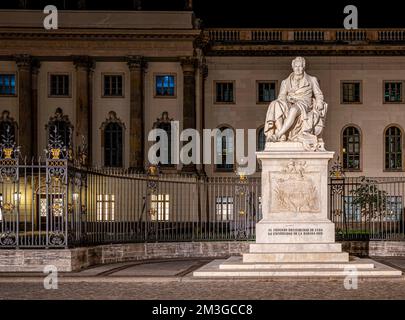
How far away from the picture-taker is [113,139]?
2323 inches

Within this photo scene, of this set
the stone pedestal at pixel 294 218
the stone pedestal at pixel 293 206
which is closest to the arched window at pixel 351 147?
the stone pedestal at pixel 294 218

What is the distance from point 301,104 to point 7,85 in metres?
39.0

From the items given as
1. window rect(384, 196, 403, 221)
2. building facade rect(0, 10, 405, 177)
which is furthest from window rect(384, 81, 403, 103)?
window rect(384, 196, 403, 221)

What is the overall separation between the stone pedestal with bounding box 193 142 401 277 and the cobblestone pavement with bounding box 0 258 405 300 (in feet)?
4.76

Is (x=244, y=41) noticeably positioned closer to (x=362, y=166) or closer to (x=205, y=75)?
(x=205, y=75)

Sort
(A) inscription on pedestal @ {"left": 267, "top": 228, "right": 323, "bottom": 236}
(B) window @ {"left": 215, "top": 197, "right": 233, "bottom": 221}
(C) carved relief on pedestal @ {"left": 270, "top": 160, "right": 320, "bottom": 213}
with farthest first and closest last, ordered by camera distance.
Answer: (B) window @ {"left": 215, "top": 197, "right": 233, "bottom": 221}, (C) carved relief on pedestal @ {"left": 270, "top": 160, "right": 320, "bottom": 213}, (A) inscription on pedestal @ {"left": 267, "top": 228, "right": 323, "bottom": 236}

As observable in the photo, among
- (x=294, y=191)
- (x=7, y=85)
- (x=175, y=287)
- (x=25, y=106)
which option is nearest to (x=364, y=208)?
(x=294, y=191)

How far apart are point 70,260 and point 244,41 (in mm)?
38636

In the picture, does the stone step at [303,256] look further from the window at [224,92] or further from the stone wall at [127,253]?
the window at [224,92]

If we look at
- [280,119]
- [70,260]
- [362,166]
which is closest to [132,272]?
[70,260]

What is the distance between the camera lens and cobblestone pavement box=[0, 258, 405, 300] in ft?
57.9

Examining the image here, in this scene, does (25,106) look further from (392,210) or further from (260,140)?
(392,210)

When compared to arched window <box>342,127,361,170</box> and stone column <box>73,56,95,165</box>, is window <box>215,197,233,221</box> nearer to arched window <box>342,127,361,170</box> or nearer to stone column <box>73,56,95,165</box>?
stone column <box>73,56,95,165</box>

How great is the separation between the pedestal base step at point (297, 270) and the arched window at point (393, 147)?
127 feet
